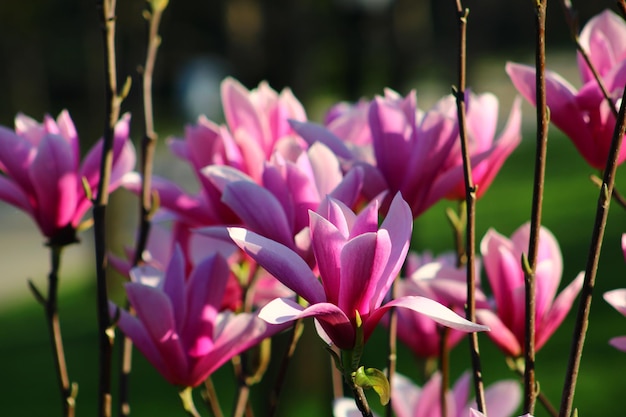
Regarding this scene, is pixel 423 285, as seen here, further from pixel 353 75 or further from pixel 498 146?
pixel 353 75

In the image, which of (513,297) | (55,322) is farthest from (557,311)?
(55,322)

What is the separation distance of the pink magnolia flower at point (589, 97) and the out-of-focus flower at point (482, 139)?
0.06 metres

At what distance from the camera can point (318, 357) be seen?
4.61m

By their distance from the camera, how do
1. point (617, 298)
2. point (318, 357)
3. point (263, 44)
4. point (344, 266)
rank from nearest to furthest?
point (344, 266) < point (617, 298) < point (263, 44) < point (318, 357)

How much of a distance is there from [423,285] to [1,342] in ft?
23.4

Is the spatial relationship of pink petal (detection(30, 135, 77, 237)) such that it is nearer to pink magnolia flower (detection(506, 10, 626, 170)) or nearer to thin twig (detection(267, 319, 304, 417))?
thin twig (detection(267, 319, 304, 417))

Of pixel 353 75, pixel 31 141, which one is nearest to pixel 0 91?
pixel 353 75

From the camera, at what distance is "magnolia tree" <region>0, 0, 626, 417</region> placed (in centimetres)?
77

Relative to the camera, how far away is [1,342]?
7.58 metres

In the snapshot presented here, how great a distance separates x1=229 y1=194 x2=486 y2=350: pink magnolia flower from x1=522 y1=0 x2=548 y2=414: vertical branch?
4.0 inches

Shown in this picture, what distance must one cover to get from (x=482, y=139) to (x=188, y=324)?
0.40 meters

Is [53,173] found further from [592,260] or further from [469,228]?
[592,260]

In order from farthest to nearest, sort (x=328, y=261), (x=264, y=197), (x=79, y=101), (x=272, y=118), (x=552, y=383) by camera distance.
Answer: (x=79, y=101), (x=552, y=383), (x=272, y=118), (x=264, y=197), (x=328, y=261)

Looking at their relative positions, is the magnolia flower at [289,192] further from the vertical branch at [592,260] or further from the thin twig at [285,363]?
the vertical branch at [592,260]
